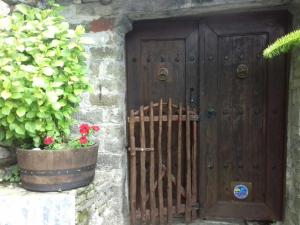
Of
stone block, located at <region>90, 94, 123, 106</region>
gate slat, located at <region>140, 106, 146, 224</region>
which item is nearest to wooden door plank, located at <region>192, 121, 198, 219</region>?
gate slat, located at <region>140, 106, 146, 224</region>

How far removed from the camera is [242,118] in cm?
258

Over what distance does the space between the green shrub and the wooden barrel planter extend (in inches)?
5.4

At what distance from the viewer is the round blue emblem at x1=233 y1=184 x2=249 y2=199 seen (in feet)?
8.56

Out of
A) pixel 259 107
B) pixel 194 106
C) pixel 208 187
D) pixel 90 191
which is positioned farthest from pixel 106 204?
pixel 259 107

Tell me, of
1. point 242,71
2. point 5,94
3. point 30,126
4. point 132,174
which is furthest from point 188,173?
point 5,94

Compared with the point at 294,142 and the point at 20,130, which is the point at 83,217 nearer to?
the point at 20,130

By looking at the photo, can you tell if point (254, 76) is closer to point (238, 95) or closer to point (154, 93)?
point (238, 95)

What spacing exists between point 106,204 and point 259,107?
1522 millimetres

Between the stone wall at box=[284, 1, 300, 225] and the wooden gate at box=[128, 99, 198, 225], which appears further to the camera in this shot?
the wooden gate at box=[128, 99, 198, 225]

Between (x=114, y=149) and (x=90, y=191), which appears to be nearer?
(x=90, y=191)

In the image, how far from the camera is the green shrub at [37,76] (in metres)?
1.71

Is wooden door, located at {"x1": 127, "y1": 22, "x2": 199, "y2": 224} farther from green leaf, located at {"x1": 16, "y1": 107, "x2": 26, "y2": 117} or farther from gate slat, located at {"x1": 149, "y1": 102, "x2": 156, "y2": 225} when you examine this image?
green leaf, located at {"x1": 16, "y1": 107, "x2": 26, "y2": 117}

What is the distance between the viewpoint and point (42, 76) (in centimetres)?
175

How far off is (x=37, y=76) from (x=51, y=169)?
1.86ft
